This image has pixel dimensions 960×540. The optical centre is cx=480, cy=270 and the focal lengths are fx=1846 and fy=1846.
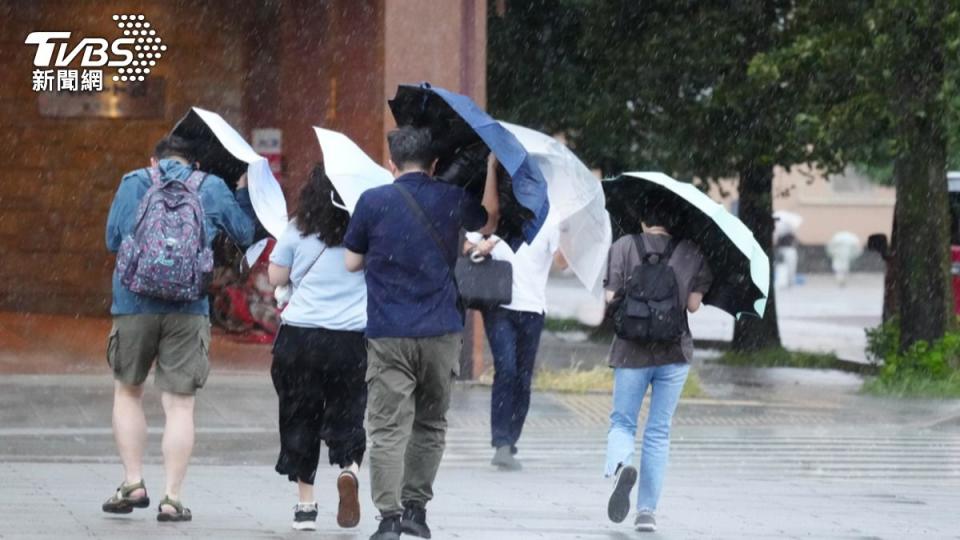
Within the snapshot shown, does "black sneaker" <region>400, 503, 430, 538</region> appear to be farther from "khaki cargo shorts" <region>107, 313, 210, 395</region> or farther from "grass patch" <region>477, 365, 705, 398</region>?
"grass patch" <region>477, 365, 705, 398</region>

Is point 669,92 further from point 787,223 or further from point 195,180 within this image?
point 787,223

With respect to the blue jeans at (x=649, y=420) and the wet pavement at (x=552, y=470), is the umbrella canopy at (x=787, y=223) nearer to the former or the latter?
the wet pavement at (x=552, y=470)

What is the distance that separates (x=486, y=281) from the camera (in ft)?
35.2

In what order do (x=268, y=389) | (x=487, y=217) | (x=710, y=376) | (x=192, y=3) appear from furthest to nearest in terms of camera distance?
(x=192, y=3) < (x=710, y=376) < (x=268, y=389) < (x=487, y=217)

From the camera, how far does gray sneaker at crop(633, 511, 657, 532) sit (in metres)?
8.73

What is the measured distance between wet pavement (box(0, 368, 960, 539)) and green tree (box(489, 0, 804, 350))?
13.8 feet

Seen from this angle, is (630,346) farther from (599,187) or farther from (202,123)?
(202,123)

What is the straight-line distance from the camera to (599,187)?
9.14m

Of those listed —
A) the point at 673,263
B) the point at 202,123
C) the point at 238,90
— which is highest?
the point at 238,90

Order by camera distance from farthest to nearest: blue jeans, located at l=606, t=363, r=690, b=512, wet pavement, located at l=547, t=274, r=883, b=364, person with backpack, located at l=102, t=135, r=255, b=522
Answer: wet pavement, located at l=547, t=274, r=883, b=364 < blue jeans, located at l=606, t=363, r=690, b=512 < person with backpack, located at l=102, t=135, r=255, b=522

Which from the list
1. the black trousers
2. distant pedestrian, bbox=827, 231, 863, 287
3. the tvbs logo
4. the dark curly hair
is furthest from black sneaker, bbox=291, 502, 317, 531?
distant pedestrian, bbox=827, 231, 863, 287

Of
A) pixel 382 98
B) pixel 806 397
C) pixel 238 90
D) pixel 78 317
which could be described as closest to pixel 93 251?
pixel 78 317

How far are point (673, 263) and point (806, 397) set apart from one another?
7.69 metres

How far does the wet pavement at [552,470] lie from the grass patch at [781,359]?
3824 mm
